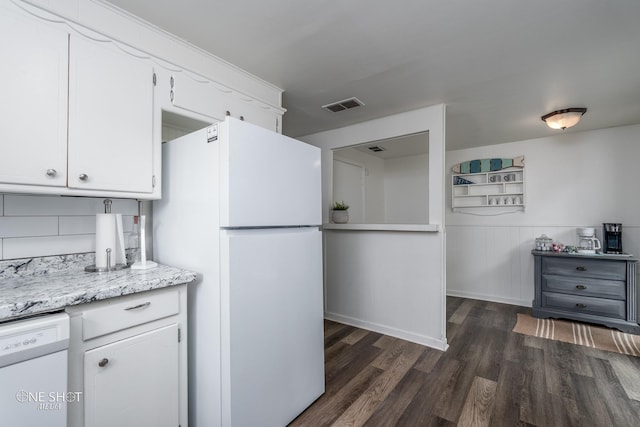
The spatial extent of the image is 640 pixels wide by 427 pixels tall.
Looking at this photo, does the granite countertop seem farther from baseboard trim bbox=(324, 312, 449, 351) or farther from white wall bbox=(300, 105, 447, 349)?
baseboard trim bbox=(324, 312, 449, 351)

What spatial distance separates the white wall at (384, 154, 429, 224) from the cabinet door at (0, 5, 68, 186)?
14.4ft

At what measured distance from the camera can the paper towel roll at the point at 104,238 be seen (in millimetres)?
1550

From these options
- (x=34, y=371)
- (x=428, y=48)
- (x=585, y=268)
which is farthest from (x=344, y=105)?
(x=585, y=268)

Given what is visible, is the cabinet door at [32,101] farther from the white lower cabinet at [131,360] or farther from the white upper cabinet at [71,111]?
the white lower cabinet at [131,360]

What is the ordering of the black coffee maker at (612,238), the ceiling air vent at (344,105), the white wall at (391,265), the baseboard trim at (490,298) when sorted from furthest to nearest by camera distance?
the baseboard trim at (490,298)
the black coffee maker at (612,238)
the white wall at (391,265)
the ceiling air vent at (344,105)

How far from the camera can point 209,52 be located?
1.86 m

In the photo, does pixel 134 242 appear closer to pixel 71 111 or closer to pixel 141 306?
pixel 141 306

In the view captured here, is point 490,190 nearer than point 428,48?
No

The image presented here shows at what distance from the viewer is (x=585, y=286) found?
3.19 m

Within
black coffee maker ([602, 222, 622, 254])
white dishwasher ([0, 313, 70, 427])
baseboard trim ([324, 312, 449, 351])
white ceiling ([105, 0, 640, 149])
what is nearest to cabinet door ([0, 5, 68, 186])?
white ceiling ([105, 0, 640, 149])

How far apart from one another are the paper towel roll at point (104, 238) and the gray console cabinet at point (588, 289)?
13.6ft

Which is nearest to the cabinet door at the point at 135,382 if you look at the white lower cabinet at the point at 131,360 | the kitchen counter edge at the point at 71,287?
the white lower cabinet at the point at 131,360

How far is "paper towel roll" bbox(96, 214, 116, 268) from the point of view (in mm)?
1550

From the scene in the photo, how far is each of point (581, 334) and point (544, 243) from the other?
106 centimetres
